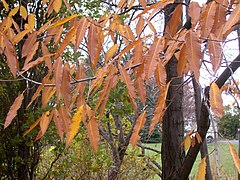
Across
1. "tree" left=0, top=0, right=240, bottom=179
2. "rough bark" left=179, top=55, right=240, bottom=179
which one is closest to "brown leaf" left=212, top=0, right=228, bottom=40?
"tree" left=0, top=0, right=240, bottom=179

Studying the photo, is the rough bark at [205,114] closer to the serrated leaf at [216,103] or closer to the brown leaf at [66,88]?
the serrated leaf at [216,103]

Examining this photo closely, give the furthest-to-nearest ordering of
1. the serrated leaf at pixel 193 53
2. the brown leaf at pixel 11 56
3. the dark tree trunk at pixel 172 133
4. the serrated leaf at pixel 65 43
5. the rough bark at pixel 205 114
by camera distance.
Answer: the dark tree trunk at pixel 172 133
the rough bark at pixel 205 114
the brown leaf at pixel 11 56
the serrated leaf at pixel 65 43
the serrated leaf at pixel 193 53

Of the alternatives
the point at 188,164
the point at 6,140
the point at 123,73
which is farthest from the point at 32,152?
the point at 123,73

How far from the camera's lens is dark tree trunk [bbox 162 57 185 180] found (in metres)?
1.87

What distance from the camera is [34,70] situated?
8.71 ft

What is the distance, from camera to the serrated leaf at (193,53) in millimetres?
644

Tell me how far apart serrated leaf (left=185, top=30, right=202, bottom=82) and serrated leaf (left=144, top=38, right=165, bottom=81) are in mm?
88

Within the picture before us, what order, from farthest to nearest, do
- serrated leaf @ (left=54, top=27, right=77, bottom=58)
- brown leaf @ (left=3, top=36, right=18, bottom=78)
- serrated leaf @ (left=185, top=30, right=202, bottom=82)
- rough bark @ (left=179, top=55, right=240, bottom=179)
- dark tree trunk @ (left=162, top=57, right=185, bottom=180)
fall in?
dark tree trunk @ (left=162, top=57, right=185, bottom=180), rough bark @ (left=179, top=55, right=240, bottom=179), brown leaf @ (left=3, top=36, right=18, bottom=78), serrated leaf @ (left=54, top=27, right=77, bottom=58), serrated leaf @ (left=185, top=30, right=202, bottom=82)

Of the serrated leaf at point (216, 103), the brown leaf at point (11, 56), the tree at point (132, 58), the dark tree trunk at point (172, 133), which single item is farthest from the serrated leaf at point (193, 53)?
the dark tree trunk at point (172, 133)

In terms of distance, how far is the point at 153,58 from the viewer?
0.74 meters

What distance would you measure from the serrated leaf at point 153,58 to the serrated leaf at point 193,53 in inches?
3.5

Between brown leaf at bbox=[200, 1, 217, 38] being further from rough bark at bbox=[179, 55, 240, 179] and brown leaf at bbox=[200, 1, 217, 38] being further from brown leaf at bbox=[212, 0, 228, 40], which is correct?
rough bark at bbox=[179, 55, 240, 179]

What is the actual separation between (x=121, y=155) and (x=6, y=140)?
4.78 feet

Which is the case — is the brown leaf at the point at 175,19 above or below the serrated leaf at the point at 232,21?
above
